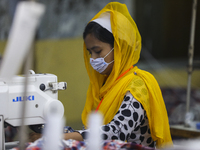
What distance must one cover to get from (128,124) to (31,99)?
531 mm

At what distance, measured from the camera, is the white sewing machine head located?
139 centimetres

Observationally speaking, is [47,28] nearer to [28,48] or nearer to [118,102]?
[118,102]

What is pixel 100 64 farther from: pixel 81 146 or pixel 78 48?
pixel 78 48

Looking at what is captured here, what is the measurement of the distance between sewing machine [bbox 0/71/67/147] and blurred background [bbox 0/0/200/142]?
1.93 meters

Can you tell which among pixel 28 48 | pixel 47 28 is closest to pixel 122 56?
pixel 28 48

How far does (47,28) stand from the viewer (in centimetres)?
426

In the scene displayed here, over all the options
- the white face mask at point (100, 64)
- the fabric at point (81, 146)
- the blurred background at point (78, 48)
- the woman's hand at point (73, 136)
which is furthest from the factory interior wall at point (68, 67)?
the fabric at point (81, 146)

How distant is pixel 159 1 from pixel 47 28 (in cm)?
294

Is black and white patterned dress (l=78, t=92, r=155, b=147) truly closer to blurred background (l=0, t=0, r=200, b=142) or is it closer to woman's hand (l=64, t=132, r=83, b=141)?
woman's hand (l=64, t=132, r=83, b=141)

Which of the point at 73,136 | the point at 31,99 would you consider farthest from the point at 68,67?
A: the point at 73,136

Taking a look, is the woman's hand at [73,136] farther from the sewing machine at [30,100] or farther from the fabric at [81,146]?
the fabric at [81,146]

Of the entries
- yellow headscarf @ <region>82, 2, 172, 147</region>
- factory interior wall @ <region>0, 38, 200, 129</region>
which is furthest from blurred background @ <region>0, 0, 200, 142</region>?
yellow headscarf @ <region>82, 2, 172, 147</region>

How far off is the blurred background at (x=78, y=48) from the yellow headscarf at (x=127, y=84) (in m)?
1.44

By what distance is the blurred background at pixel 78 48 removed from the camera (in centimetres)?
420
